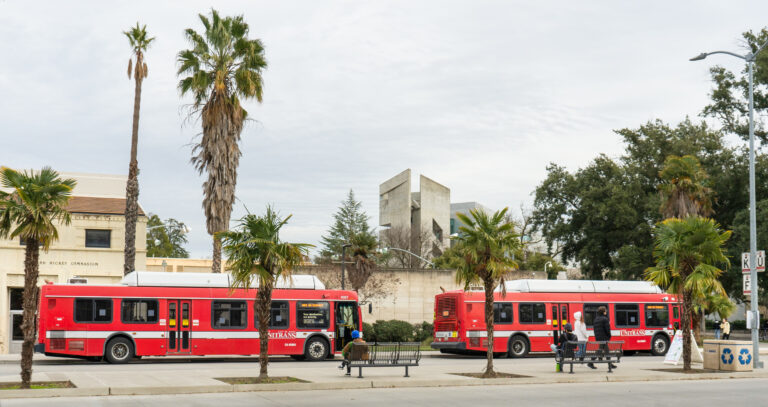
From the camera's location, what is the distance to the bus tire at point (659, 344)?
107ft

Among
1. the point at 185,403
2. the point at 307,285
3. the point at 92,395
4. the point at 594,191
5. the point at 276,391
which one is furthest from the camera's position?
the point at 594,191

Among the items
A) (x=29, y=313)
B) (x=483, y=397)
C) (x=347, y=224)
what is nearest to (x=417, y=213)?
(x=347, y=224)

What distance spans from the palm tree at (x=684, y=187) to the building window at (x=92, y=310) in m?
30.9

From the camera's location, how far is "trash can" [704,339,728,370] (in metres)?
22.0

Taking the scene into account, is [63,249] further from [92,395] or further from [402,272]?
[92,395]

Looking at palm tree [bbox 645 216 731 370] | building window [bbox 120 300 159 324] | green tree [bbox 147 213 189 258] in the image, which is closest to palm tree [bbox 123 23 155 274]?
building window [bbox 120 300 159 324]

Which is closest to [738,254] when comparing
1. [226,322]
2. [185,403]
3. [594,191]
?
[594,191]

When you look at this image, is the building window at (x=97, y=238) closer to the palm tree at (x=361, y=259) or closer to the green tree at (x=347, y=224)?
the palm tree at (x=361, y=259)

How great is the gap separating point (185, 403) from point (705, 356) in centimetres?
1523

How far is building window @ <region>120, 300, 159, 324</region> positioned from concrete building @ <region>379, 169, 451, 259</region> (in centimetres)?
5793

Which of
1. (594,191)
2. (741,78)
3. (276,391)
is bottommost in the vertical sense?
(276,391)

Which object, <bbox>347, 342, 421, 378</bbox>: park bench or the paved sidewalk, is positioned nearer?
the paved sidewalk

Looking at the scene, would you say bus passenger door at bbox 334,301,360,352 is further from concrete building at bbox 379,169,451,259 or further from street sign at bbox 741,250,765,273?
concrete building at bbox 379,169,451,259

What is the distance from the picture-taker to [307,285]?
29.3m
